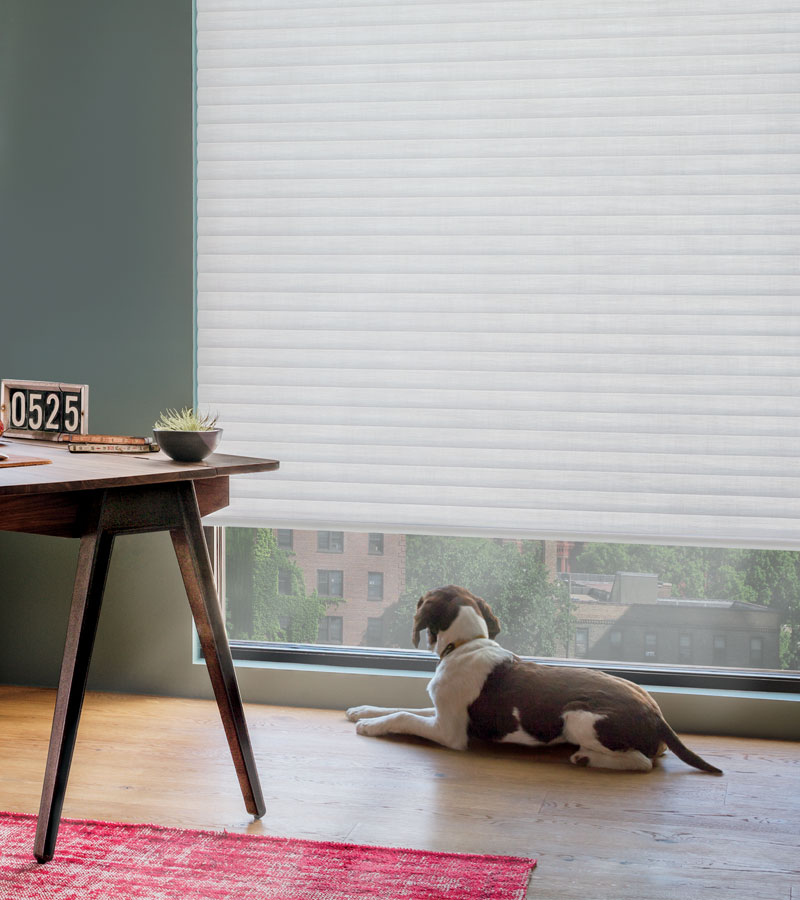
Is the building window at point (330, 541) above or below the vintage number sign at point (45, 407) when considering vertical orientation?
below

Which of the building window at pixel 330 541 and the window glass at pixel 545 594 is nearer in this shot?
the window glass at pixel 545 594

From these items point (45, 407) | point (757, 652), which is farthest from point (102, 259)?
point (757, 652)

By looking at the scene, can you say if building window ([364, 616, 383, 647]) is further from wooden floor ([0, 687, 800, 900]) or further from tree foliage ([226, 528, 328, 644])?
wooden floor ([0, 687, 800, 900])

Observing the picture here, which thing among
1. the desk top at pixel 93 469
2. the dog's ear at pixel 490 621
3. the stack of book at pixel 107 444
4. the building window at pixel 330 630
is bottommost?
the building window at pixel 330 630

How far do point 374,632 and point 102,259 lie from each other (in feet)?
4.45

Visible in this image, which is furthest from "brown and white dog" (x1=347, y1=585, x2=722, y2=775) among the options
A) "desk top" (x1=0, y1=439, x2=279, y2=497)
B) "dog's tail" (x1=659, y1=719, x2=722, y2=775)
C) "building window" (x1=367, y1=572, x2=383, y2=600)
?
"desk top" (x1=0, y1=439, x2=279, y2=497)

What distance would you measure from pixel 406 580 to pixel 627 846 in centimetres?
106

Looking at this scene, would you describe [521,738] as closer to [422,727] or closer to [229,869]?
[422,727]

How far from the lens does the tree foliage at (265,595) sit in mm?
2771

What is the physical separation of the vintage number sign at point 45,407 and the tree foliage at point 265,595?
2.48 feet

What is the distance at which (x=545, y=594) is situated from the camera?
8.70 ft

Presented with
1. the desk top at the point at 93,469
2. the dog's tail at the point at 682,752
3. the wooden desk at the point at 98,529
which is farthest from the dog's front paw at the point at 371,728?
the desk top at the point at 93,469

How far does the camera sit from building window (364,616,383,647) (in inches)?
108

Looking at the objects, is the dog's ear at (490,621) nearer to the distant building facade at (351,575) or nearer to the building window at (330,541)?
the distant building facade at (351,575)
